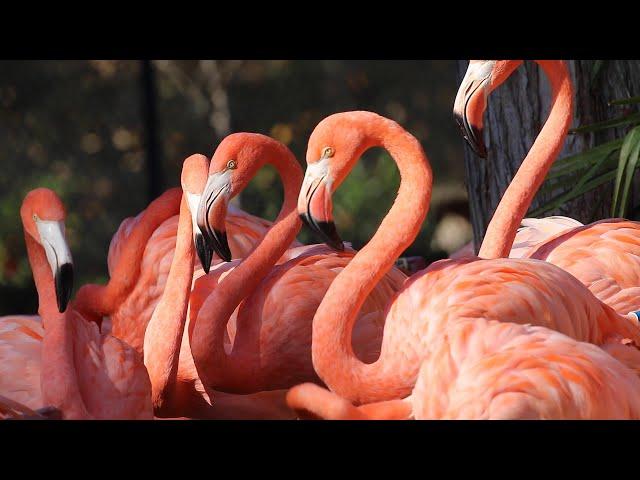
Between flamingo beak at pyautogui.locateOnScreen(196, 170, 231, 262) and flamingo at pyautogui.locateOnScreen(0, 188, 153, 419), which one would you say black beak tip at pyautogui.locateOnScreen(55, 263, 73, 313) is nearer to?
flamingo at pyautogui.locateOnScreen(0, 188, 153, 419)

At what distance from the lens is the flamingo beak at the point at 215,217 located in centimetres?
278

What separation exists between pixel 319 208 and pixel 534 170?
101cm

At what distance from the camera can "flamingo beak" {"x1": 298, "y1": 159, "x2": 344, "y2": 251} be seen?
8.26 ft

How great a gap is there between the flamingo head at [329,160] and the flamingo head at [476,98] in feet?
0.79

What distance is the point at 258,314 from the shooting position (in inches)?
120

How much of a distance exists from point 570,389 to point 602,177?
5.38 feet

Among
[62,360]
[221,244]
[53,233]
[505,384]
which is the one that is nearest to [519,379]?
[505,384]

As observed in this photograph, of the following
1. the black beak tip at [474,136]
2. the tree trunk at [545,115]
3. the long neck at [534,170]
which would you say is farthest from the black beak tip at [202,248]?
the tree trunk at [545,115]

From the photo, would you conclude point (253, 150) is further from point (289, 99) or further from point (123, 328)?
point (289, 99)

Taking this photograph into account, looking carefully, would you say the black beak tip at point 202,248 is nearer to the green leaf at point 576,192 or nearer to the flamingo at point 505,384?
the flamingo at point 505,384

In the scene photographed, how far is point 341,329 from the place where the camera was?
260cm

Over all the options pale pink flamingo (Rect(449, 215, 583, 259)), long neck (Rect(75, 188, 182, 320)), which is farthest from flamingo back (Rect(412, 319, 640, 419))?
long neck (Rect(75, 188, 182, 320))

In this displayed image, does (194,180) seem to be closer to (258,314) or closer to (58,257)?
(258,314)

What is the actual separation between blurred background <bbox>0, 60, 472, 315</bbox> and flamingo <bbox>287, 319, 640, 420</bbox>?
4127 millimetres
